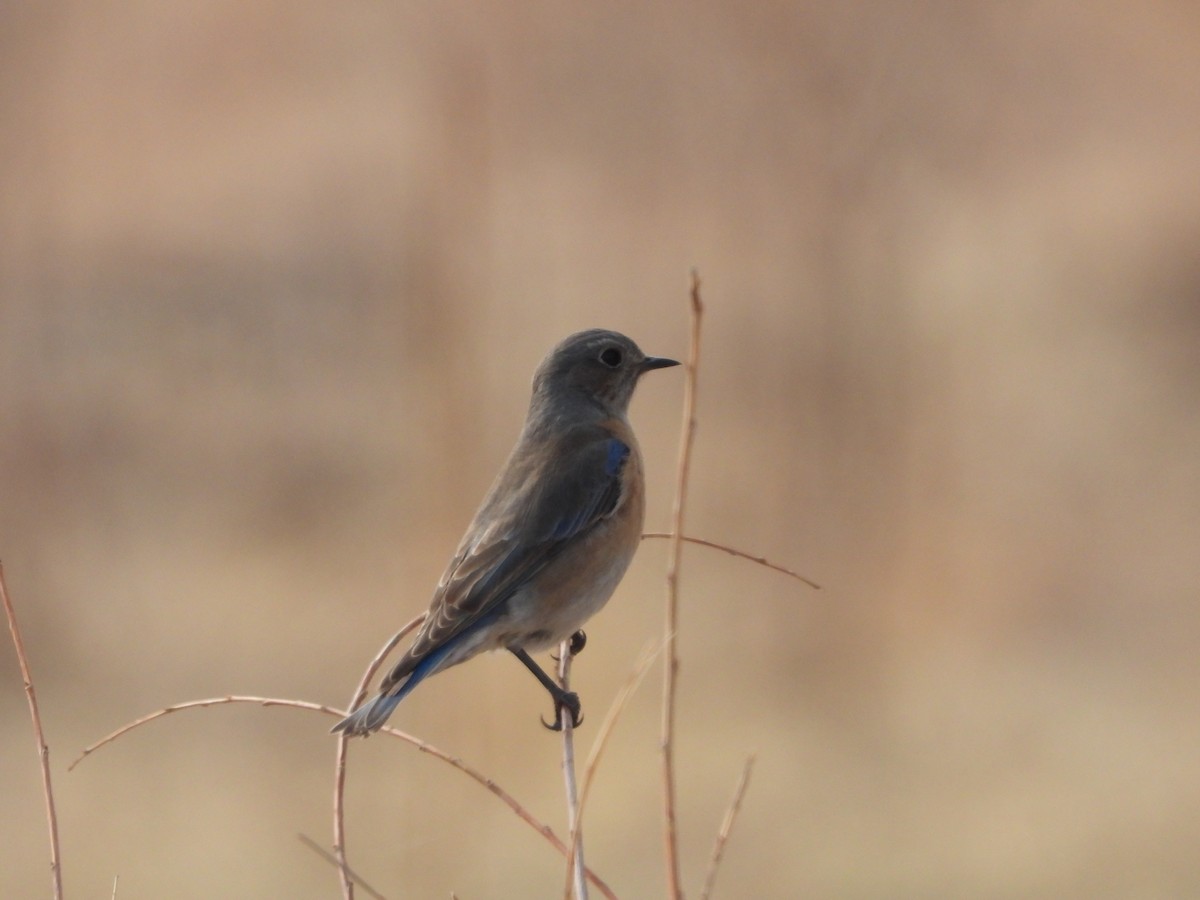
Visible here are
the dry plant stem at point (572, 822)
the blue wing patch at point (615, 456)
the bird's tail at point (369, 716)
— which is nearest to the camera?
the dry plant stem at point (572, 822)

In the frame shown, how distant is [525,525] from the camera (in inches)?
173

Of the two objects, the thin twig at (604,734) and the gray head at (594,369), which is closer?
the thin twig at (604,734)

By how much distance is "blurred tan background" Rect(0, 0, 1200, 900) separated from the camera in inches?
549

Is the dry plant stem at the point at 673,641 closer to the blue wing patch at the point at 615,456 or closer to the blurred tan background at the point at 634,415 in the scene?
the blue wing patch at the point at 615,456

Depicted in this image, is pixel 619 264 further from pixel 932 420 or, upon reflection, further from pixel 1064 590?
pixel 1064 590

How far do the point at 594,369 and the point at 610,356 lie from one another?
6 centimetres

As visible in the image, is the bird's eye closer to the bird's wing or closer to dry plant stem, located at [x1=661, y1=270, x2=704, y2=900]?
the bird's wing

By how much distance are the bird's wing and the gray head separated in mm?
213

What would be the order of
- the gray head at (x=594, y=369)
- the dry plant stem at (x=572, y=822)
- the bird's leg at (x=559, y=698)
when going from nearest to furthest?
the dry plant stem at (x=572, y=822), the bird's leg at (x=559, y=698), the gray head at (x=594, y=369)

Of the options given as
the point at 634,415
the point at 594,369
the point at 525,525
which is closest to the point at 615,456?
the point at 525,525

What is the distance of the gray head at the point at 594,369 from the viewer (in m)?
4.86

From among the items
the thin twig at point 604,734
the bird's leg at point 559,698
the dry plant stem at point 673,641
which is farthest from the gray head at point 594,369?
the dry plant stem at point 673,641

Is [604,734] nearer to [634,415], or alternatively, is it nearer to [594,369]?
[594,369]

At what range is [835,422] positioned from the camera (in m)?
14.8
